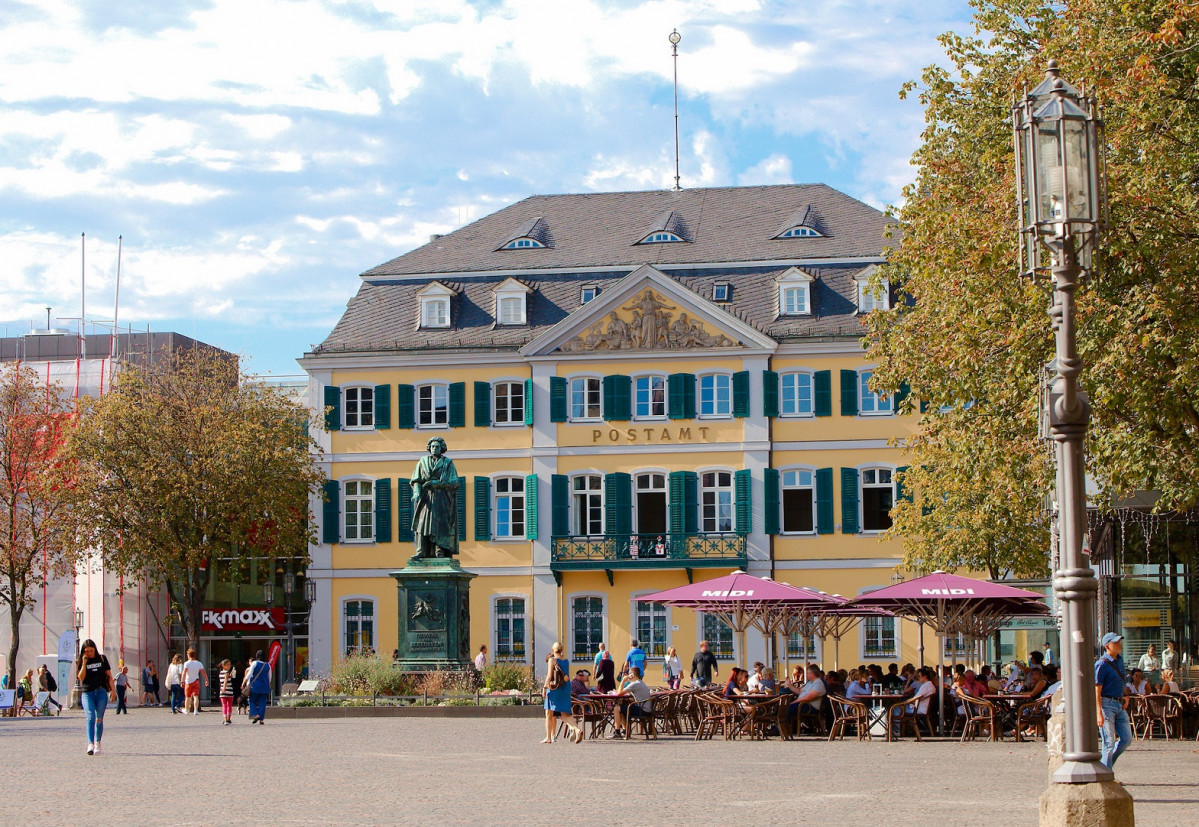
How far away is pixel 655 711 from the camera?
80.9 ft

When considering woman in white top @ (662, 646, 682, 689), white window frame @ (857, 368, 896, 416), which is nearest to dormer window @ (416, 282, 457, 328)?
white window frame @ (857, 368, 896, 416)

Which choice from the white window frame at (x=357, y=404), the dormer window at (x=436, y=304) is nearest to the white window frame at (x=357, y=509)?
the white window frame at (x=357, y=404)

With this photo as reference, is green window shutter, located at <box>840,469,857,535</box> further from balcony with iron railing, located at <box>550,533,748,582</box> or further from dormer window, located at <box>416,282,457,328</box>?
dormer window, located at <box>416,282,457,328</box>

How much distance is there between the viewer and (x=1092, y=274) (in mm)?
16906

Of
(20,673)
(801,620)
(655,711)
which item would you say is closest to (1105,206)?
(655,711)

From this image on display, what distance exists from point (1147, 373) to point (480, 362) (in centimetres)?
2774

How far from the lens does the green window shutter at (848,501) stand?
4359 centimetres

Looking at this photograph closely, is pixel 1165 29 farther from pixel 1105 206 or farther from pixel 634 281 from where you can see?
pixel 634 281

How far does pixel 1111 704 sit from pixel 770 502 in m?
28.9

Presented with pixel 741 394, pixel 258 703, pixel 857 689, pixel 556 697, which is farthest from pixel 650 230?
pixel 556 697

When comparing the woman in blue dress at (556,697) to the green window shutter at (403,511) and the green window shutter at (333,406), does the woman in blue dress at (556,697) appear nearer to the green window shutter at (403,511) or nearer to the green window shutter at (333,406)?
the green window shutter at (403,511)

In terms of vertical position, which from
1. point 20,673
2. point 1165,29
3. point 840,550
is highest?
point 1165,29

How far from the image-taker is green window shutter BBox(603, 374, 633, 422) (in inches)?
1747

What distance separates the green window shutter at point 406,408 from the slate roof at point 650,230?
379 cm
